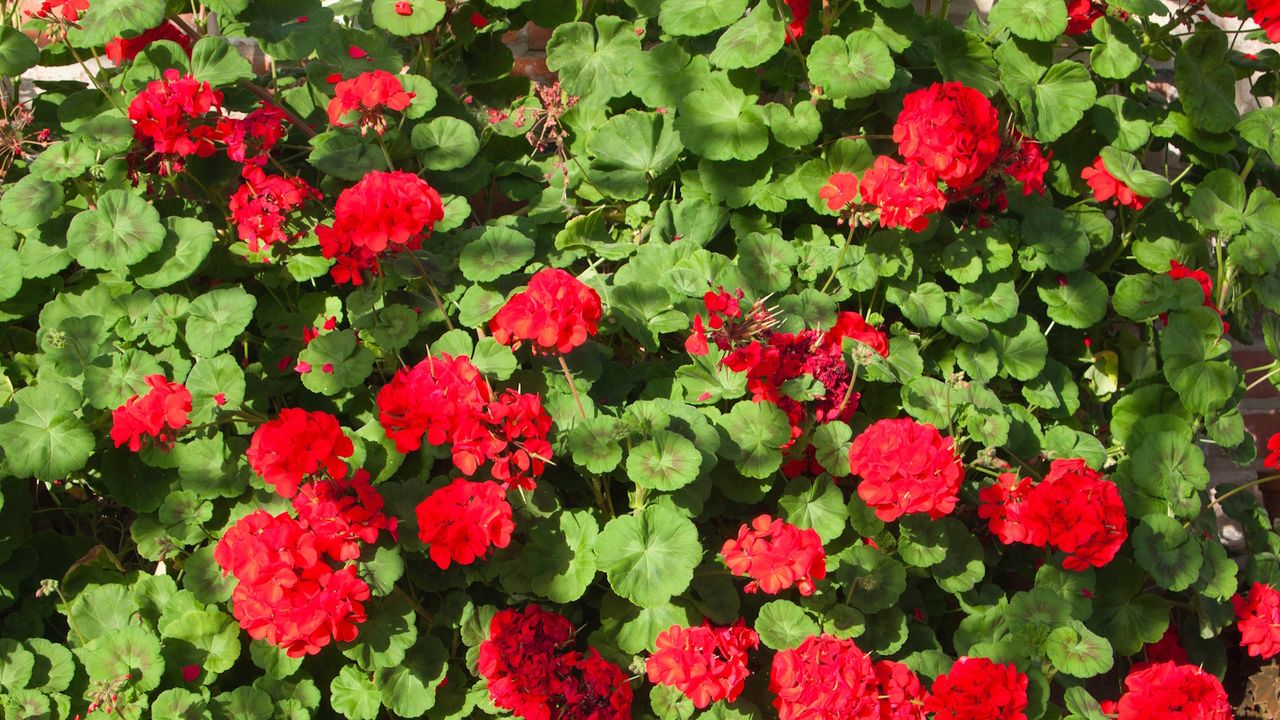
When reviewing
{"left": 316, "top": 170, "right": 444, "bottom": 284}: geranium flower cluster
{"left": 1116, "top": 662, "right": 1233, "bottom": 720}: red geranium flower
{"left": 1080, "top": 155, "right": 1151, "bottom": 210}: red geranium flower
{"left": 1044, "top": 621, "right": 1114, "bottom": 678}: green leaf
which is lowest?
{"left": 1044, "top": 621, "right": 1114, "bottom": 678}: green leaf

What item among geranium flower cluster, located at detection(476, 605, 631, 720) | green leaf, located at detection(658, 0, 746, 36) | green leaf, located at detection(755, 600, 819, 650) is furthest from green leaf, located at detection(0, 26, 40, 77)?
green leaf, located at detection(755, 600, 819, 650)

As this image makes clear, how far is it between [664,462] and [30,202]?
4.29ft

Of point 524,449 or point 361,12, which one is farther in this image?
point 361,12

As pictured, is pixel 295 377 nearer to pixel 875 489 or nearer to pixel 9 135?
pixel 9 135

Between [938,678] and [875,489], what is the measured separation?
0.37 metres

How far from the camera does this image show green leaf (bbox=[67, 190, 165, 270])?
7.66 feet

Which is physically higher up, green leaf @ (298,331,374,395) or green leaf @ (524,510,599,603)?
green leaf @ (298,331,374,395)

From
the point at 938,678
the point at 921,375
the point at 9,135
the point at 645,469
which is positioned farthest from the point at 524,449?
the point at 9,135

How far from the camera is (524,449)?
6.95 feet

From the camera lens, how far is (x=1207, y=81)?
2967mm

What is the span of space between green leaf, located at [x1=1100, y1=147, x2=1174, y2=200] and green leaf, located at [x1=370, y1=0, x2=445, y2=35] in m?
1.52

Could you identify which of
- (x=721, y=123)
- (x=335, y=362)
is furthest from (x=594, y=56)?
(x=335, y=362)

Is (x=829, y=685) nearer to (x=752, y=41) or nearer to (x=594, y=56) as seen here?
(x=752, y=41)

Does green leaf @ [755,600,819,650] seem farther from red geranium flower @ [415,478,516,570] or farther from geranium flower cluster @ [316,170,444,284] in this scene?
geranium flower cluster @ [316,170,444,284]
